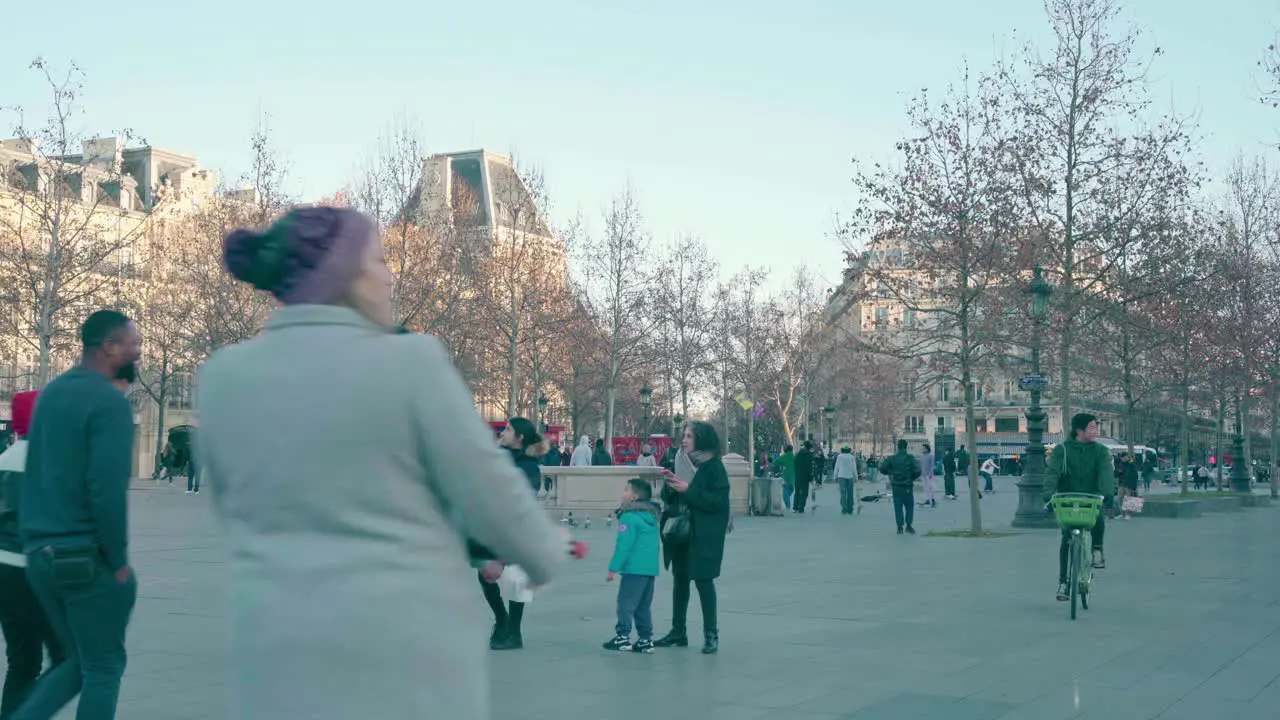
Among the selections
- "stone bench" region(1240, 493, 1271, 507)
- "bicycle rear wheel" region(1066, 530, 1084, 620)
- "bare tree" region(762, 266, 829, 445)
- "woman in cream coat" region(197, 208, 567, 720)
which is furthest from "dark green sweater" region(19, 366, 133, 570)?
"bare tree" region(762, 266, 829, 445)

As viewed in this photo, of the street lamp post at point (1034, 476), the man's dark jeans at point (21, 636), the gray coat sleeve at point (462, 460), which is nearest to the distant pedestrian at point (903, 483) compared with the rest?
the street lamp post at point (1034, 476)

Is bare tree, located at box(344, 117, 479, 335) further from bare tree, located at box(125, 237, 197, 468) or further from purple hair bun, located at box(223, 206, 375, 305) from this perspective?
purple hair bun, located at box(223, 206, 375, 305)

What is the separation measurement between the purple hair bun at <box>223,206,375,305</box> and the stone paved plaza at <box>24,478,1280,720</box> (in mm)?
631

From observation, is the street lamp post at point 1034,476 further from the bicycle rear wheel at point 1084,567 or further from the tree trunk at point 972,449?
the bicycle rear wheel at point 1084,567

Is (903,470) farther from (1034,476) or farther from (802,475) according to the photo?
(802,475)

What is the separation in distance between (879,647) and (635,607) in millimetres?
1803

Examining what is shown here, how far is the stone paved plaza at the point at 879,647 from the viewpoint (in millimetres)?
7617

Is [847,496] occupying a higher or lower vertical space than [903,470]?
lower

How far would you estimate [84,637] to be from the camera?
4.67 metres

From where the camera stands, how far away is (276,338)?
2543mm

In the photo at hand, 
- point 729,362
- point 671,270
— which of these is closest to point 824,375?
point 729,362

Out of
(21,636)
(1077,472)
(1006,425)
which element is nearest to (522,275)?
(1077,472)

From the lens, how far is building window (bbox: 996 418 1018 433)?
108875 millimetres

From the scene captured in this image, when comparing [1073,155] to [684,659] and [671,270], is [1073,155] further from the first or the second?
[671,270]
